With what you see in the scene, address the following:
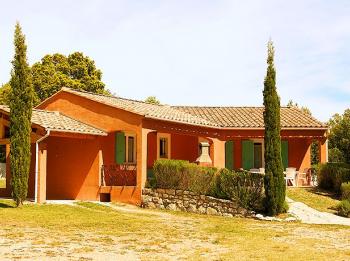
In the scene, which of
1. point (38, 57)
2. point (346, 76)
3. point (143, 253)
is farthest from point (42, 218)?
point (38, 57)

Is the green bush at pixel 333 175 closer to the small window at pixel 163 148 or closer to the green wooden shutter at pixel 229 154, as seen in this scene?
the green wooden shutter at pixel 229 154

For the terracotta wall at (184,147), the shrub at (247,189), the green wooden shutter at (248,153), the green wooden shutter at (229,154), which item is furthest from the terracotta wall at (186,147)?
the shrub at (247,189)

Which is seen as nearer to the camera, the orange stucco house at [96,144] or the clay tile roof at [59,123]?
the clay tile roof at [59,123]

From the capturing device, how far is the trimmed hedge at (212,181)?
56.2 feet

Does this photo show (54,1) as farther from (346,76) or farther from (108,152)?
(346,76)

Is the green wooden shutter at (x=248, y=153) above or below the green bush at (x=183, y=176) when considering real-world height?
above

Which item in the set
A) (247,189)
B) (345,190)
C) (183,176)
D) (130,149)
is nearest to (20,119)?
(183,176)

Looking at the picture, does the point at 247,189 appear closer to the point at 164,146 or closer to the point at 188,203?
the point at 188,203

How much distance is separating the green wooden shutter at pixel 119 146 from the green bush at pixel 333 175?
9.28 m

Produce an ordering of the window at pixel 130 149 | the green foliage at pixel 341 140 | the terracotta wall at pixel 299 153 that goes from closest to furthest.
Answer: the window at pixel 130 149 < the terracotta wall at pixel 299 153 < the green foliage at pixel 341 140

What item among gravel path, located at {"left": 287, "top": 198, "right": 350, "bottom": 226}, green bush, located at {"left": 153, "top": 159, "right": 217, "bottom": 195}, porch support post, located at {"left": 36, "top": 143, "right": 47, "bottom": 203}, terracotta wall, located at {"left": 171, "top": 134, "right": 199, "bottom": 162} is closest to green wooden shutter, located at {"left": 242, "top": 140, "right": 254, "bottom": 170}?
terracotta wall, located at {"left": 171, "top": 134, "right": 199, "bottom": 162}

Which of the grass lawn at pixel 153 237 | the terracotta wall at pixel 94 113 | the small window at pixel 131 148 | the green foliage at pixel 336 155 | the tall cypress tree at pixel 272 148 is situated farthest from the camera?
the green foliage at pixel 336 155

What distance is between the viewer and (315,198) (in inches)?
766

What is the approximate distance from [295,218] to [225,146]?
35.6 feet
